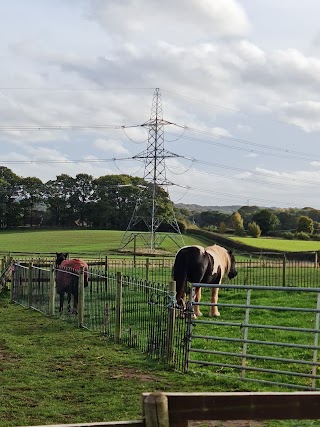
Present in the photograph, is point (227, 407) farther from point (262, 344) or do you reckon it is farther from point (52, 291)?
point (52, 291)

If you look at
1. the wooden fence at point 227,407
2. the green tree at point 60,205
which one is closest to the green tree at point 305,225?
the green tree at point 60,205

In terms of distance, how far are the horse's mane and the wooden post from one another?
513 inches

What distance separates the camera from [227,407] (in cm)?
310

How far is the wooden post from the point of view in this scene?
9.50 feet

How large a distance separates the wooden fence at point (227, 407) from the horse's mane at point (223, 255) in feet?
41.8

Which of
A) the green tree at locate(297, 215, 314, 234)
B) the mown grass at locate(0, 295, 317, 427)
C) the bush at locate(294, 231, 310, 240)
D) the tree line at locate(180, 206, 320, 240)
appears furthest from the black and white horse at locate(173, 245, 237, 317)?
the green tree at locate(297, 215, 314, 234)

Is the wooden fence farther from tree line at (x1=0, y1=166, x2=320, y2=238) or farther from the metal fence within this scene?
tree line at (x1=0, y1=166, x2=320, y2=238)

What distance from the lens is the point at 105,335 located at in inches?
484

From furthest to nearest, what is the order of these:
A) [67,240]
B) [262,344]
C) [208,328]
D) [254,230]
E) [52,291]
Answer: [254,230] → [67,240] → [52,291] → [208,328] → [262,344]

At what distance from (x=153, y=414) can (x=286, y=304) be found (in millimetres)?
14521

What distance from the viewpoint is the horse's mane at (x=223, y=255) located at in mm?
16328

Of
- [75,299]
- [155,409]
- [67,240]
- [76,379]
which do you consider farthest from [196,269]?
[67,240]

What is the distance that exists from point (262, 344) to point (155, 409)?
Answer: 6.99m

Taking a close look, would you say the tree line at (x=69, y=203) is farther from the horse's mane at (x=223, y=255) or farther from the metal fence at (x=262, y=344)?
the metal fence at (x=262, y=344)
